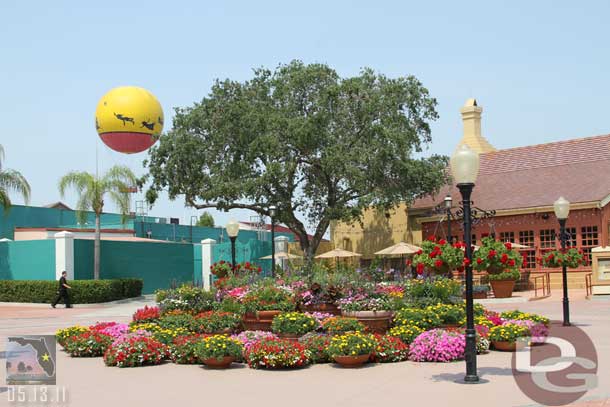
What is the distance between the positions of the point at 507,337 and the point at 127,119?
9470 millimetres

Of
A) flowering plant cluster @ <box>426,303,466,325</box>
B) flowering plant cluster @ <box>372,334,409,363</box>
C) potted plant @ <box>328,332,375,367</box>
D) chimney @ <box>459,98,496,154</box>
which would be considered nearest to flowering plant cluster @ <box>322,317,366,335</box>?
flowering plant cluster @ <box>372,334,409,363</box>

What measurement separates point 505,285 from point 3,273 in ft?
75.4

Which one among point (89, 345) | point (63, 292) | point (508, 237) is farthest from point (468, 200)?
point (508, 237)

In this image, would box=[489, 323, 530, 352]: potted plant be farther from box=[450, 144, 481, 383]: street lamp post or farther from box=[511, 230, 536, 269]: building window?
box=[511, 230, 536, 269]: building window

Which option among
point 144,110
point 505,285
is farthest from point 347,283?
point 505,285

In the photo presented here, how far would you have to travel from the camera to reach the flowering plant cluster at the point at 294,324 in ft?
44.6

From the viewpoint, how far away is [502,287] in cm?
2833

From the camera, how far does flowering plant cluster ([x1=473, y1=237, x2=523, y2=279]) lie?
1841cm

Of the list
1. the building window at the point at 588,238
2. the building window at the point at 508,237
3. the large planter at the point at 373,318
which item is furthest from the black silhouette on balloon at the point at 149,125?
the building window at the point at 508,237

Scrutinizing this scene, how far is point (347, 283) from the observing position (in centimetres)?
1478

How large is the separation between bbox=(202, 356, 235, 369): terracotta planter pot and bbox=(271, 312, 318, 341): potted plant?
4.72 ft

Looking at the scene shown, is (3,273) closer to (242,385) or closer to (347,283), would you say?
(347,283)

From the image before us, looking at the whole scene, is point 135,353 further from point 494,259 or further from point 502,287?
point 502,287

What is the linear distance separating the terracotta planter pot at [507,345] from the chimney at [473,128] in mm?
34183
